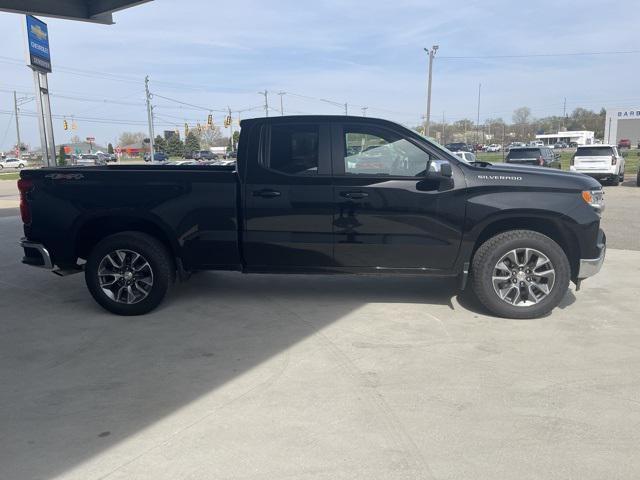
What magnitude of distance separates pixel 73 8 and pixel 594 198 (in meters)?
10.9

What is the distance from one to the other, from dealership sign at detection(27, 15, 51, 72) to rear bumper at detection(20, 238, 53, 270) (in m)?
9.95

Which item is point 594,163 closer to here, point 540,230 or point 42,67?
point 540,230

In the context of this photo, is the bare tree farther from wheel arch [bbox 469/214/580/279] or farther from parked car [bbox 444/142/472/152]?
wheel arch [bbox 469/214/580/279]

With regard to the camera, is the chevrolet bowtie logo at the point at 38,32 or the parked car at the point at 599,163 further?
the parked car at the point at 599,163

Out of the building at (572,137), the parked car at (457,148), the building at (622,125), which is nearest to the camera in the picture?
the parked car at (457,148)

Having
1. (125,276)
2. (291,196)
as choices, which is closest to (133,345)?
(125,276)


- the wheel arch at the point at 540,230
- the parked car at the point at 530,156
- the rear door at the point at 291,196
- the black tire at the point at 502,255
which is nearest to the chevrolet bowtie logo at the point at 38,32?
the rear door at the point at 291,196

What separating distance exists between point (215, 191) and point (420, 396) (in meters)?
2.93

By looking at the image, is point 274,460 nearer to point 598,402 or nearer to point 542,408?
point 542,408

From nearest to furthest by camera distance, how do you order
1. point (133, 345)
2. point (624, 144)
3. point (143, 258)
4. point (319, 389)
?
point (319, 389) → point (133, 345) → point (143, 258) → point (624, 144)

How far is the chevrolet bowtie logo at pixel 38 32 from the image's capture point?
13592 mm

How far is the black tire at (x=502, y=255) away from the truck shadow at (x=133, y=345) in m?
0.38

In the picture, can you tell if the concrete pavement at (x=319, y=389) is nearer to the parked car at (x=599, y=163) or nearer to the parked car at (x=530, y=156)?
the parked car at (x=599, y=163)

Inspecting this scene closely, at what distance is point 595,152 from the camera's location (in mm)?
21828
